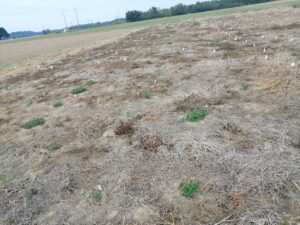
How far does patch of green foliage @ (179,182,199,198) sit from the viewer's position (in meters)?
4.79

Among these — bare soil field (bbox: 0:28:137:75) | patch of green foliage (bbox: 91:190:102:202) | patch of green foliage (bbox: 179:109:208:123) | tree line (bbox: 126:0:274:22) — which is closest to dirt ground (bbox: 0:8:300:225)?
patch of green foliage (bbox: 91:190:102:202)

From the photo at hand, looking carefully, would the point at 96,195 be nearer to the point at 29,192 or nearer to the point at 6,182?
the point at 29,192

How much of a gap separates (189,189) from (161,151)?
4.49 feet

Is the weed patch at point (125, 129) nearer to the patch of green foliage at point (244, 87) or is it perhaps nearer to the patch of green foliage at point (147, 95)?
the patch of green foliage at point (147, 95)

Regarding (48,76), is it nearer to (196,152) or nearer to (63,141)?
(63,141)

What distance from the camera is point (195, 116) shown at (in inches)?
286

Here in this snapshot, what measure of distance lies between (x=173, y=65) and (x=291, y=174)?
8734 millimetres

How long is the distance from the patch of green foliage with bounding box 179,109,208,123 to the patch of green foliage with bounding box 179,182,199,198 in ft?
7.92

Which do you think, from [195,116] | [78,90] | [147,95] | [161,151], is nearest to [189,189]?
[161,151]

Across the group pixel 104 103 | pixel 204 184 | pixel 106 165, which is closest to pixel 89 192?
pixel 106 165

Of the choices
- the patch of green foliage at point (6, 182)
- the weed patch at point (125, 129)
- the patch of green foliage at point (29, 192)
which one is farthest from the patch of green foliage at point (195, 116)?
→ the patch of green foliage at point (6, 182)

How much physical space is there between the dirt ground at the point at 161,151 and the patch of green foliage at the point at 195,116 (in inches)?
5.7

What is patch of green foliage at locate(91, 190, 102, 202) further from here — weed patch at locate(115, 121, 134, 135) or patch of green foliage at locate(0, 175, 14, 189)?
weed patch at locate(115, 121, 134, 135)

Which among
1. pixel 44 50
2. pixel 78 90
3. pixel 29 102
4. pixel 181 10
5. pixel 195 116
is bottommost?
pixel 181 10
